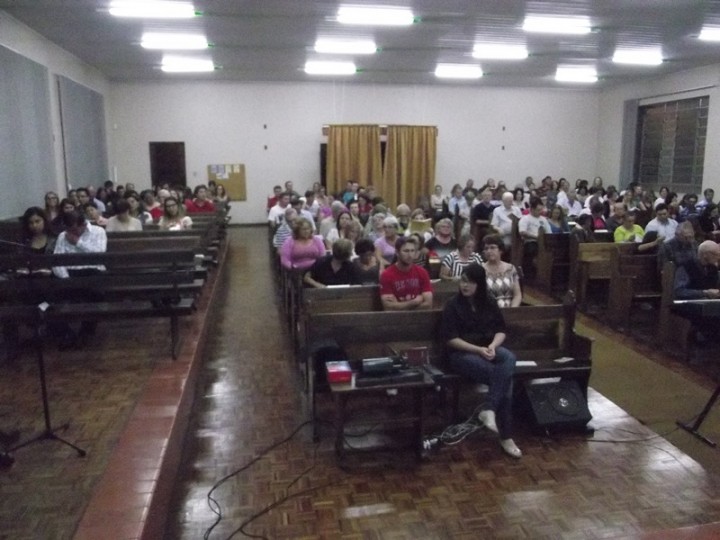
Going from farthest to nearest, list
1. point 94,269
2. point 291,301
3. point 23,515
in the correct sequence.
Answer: point 291,301
point 94,269
point 23,515

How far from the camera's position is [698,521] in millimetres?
2824

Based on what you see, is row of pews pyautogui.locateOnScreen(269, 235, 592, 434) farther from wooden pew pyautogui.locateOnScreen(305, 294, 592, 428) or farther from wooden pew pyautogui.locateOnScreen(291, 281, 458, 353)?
wooden pew pyautogui.locateOnScreen(291, 281, 458, 353)

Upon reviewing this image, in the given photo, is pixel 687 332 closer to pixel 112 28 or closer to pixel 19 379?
pixel 19 379

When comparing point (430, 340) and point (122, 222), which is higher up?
point (122, 222)

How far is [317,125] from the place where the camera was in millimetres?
15078

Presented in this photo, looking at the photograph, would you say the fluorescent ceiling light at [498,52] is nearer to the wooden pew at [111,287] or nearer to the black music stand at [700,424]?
the wooden pew at [111,287]

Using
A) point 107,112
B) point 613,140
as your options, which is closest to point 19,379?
point 107,112

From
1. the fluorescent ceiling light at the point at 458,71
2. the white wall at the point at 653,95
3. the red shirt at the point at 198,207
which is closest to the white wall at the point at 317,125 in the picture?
the white wall at the point at 653,95

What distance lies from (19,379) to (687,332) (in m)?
5.28

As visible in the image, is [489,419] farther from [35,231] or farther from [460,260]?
[35,231]

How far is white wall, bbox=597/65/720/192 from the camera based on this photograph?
39.7ft

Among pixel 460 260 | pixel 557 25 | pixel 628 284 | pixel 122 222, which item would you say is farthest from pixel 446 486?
pixel 557 25

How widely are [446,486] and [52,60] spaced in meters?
9.69

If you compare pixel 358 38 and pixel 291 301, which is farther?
pixel 358 38
